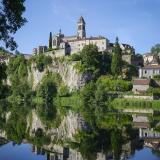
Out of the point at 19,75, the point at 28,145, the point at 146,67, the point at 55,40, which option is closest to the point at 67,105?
the point at 146,67

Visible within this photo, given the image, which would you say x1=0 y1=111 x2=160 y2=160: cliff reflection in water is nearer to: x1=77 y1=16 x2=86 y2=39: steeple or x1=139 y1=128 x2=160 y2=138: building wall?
x1=139 y1=128 x2=160 y2=138: building wall

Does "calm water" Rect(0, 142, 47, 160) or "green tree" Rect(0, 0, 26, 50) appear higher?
"green tree" Rect(0, 0, 26, 50)

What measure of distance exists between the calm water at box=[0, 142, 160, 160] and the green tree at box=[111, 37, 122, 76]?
6061cm

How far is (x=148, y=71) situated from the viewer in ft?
349

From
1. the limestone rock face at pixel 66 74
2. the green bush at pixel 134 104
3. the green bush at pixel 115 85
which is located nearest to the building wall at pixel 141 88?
the green bush at pixel 115 85

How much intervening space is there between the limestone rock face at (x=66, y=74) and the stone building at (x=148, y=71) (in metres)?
12.5

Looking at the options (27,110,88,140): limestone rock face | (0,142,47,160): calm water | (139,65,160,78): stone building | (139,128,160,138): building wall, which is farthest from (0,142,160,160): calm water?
(139,65,160,78): stone building

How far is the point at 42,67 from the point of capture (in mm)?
120562

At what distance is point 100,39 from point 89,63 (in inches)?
868

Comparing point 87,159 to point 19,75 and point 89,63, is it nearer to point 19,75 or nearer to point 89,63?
point 89,63

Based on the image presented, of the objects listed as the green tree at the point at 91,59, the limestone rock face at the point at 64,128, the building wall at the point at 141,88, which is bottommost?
the limestone rock face at the point at 64,128

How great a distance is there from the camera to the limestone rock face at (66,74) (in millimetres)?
105688

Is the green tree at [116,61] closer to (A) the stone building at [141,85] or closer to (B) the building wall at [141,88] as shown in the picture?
(A) the stone building at [141,85]

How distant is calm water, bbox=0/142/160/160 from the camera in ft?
106
